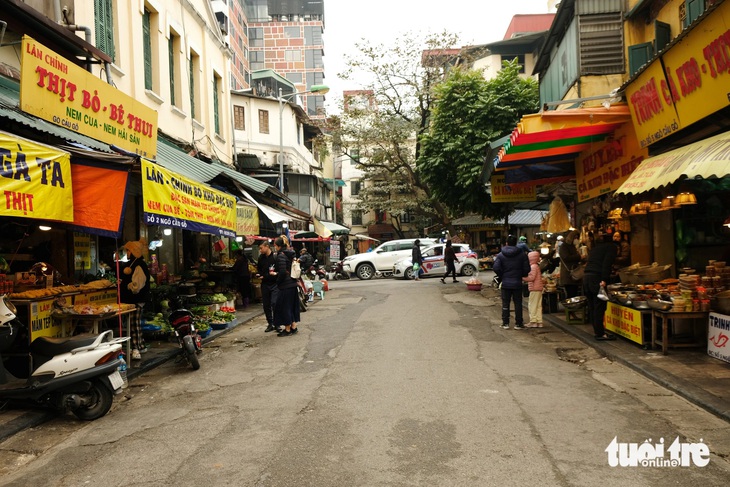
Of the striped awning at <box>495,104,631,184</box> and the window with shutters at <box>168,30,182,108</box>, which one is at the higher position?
the window with shutters at <box>168,30,182,108</box>

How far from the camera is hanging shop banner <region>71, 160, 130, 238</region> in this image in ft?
23.4

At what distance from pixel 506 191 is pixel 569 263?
355cm

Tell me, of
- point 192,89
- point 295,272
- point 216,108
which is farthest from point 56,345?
point 216,108

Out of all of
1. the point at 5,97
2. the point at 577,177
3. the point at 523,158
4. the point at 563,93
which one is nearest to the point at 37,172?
the point at 5,97

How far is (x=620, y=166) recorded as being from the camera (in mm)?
10469

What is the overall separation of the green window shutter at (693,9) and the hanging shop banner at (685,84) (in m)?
1.46

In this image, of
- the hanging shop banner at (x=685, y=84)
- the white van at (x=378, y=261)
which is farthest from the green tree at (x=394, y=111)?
the hanging shop banner at (x=685, y=84)

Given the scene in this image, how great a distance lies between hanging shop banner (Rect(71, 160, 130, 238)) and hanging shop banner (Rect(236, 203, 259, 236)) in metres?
4.85

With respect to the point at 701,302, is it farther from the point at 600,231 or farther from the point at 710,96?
the point at 600,231

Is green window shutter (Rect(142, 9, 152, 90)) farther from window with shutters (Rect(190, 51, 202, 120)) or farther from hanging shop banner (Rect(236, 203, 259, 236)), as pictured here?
hanging shop banner (Rect(236, 203, 259, 236))

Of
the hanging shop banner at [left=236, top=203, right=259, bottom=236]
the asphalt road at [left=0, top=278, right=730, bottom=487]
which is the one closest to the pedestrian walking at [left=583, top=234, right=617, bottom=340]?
the asphalt road at [left=0, top=278, right=730, bottom=487]

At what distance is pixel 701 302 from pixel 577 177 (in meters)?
5.59

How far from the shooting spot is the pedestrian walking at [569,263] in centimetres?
1235

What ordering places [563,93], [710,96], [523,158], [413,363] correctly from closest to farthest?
1. [710,96]
2. [413,363]
3. [523,158]
4. [563,93]
